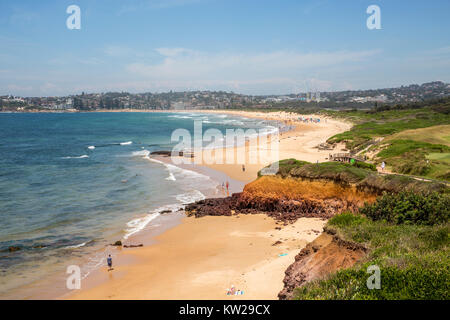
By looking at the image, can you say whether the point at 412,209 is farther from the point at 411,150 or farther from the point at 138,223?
the point at 411,150

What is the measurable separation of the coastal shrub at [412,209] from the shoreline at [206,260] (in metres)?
4.15

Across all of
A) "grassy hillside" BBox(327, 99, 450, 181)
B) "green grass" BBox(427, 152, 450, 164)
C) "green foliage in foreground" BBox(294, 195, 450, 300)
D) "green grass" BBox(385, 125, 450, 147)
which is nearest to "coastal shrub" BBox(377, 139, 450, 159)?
"grassy hillside" BBox(327, 99, 450, 181)

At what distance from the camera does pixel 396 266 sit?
7.95 m

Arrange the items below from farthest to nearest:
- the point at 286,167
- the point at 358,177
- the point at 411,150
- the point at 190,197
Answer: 1. the point at 411,150
2. the point at 190,197
3. the point at 286,167
4. the point at 358,177

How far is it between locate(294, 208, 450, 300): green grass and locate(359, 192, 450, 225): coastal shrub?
1.04 metres

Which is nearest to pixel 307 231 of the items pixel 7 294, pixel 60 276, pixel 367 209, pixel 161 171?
pixel 367 209

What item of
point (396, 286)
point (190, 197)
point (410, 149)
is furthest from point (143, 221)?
point (410, 149)

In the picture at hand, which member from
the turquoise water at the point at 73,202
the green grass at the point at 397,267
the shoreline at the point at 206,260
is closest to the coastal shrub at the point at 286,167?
the shoreline at the point at 206,260

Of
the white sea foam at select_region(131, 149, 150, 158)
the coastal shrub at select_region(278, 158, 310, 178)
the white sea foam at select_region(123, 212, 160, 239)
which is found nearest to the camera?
the white sea foam at select_region(123, 212, 160, 239)

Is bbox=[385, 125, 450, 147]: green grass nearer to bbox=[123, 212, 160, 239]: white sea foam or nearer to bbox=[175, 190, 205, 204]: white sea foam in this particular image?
bbox=[175, 190, 205, 204]: white sea foam

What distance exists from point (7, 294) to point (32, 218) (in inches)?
416

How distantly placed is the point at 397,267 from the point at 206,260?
987 centimetres

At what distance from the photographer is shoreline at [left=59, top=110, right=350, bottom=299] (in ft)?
43.5

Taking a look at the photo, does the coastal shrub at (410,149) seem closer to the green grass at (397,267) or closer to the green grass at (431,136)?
the green grass at (431,136)
